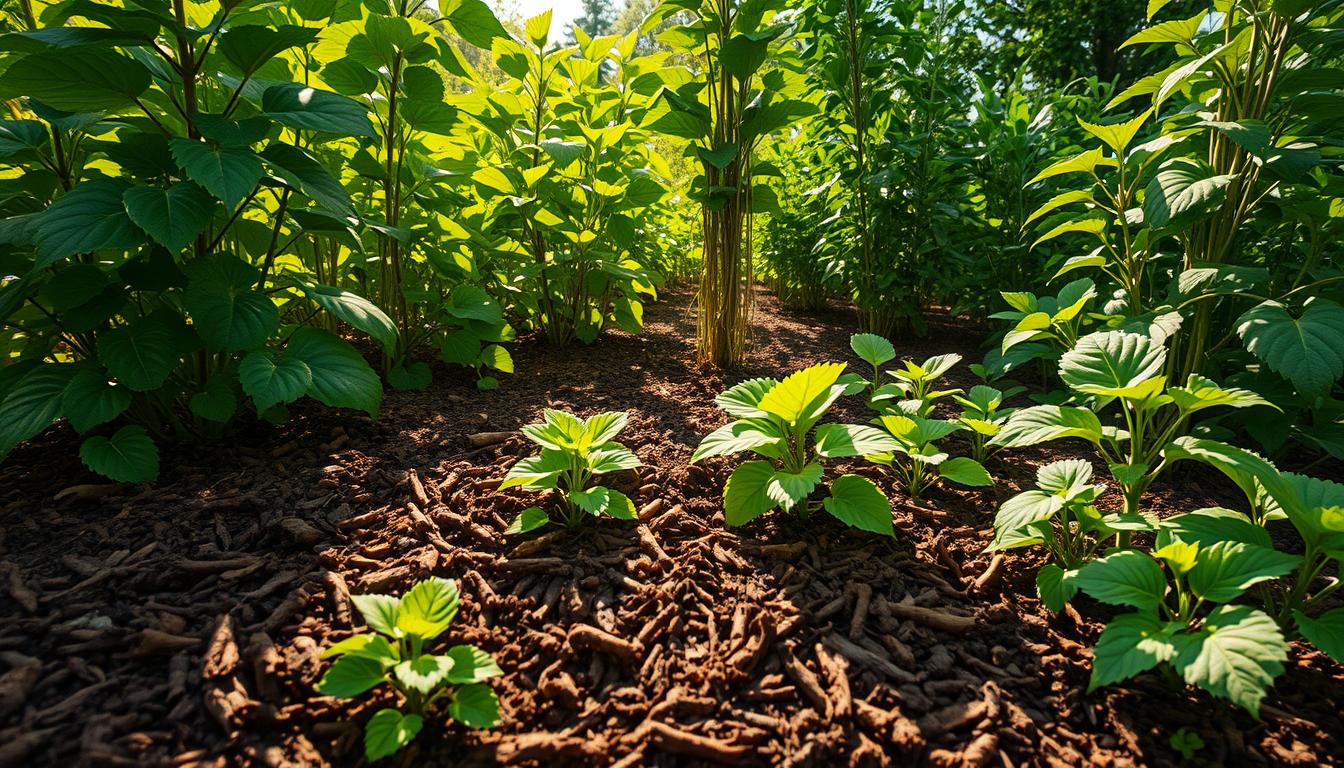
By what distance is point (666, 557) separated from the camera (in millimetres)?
1384

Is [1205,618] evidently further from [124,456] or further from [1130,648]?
[124,456]

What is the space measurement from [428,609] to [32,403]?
4.02 ft

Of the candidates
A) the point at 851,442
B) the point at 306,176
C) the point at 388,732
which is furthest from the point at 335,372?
the point at 851,442

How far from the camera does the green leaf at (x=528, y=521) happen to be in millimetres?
1396

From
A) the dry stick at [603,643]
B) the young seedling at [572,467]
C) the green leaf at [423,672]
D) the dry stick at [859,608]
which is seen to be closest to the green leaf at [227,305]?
the young seedling at [572,467]

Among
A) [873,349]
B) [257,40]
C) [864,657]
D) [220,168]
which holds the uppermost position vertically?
[257,40]

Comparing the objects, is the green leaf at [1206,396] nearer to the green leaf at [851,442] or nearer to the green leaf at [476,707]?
the green leaf at [851,442]

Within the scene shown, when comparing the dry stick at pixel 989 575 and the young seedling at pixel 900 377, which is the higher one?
the young seedling at pixel 900 377

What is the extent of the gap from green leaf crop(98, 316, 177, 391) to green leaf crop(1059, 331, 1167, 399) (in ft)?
7.25

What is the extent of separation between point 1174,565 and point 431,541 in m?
1.56

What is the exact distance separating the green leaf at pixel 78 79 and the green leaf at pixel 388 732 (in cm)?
164

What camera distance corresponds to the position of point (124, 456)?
1.44 meters

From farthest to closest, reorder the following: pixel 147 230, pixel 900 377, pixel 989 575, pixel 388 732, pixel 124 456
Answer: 1. pixel 900 377
2. pixel 124 456
3. pixel 989 575
4. pixel 147 230
5. pixel 388 732

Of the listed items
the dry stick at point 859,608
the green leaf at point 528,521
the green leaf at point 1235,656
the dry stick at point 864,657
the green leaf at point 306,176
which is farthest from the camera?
the green leaf at point 306,176
